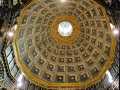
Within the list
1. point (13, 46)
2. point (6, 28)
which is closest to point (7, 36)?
point (6, 28)

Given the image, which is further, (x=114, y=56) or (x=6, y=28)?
(x=114, y=56)

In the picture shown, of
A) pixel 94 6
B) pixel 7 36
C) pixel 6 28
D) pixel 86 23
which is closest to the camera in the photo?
pixel 6 28

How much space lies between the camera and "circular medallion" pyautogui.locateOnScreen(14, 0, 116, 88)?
3722 cm

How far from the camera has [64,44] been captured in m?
41.6

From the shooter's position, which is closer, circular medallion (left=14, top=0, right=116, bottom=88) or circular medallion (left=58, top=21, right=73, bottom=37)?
circular medallion (left=14, top=0, right=116, bottom=88)

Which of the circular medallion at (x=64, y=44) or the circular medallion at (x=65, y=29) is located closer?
the circular medallion at (x=64, y=44)

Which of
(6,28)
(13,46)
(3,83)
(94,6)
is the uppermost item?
(94,6)

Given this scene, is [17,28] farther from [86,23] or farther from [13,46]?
[86,23]

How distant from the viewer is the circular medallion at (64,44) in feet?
122

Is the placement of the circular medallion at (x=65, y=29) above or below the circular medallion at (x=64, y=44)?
above

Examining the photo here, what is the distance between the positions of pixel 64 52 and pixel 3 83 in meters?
10.2

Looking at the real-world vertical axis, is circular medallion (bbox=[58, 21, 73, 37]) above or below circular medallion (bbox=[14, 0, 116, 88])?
above

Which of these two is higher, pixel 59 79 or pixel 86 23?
pixel 86 23

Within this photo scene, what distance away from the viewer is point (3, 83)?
3288 centimetres
